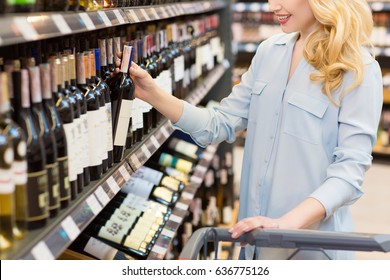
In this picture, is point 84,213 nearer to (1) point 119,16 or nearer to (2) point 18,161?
(2) point 18,161

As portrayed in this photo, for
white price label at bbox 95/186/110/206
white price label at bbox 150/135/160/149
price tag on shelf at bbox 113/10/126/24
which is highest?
price tag on shelf at bbox 113/10/126/24

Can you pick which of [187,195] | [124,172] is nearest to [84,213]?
[124,172]

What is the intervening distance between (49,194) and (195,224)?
113 inches

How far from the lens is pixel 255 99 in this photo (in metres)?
2.51

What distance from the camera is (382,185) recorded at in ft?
22.4

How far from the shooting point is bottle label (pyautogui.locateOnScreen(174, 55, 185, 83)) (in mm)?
3398

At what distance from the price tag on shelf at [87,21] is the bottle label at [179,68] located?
154 centimetres

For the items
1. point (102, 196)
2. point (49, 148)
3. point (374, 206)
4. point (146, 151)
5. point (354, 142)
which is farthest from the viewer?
point (374, 206)

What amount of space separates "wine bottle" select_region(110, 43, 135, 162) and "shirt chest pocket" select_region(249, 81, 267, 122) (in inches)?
19.7

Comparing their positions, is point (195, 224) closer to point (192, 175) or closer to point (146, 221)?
point (192, 175)

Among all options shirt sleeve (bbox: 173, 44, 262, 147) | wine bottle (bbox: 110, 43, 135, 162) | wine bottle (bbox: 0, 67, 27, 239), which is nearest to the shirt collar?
shirt sleeve (bbox: 173, 44, 262, 147)

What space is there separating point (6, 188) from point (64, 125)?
36cm

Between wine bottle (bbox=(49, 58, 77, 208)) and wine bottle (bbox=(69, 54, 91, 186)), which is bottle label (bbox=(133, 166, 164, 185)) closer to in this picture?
wine bottle (bbox=(69, 54, 91, 186))
